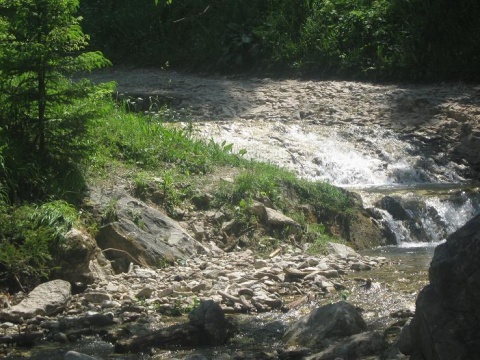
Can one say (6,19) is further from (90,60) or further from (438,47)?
(438,47)

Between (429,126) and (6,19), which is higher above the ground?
(6,19)

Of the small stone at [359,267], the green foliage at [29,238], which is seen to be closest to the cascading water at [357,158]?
the small stone at [359,267]

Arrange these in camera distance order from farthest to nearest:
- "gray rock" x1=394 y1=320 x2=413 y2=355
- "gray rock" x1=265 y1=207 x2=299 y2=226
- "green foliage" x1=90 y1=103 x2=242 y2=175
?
"green foliage" x1=90 y1=103 x2=242 y2=175
"gray rock" x1=265 y1=207 x2=299 y2=226
"gray rock" x1=394 y1=320 x2=413 y2=355

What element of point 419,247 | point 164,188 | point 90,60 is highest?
point 90,60

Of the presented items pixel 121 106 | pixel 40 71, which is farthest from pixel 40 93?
pixel 121 106

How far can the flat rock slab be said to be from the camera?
7.50 metres

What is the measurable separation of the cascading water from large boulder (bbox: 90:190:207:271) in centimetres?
386

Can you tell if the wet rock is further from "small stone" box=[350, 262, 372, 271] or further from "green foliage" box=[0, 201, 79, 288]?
"green foliage" box=[0, 201, 79, 288]

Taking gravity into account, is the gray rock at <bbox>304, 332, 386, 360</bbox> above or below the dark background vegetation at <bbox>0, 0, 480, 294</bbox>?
below

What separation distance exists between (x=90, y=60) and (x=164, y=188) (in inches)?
74.2

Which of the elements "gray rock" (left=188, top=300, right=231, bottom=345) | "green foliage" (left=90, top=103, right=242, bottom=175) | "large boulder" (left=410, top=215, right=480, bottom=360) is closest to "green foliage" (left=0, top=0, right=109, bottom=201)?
"green foliage" (left=90, top=103, right=242, bottom=175)

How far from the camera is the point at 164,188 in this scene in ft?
35.6

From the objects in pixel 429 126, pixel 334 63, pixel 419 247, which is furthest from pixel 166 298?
pixel 334 63

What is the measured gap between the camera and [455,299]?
4.59 metres
